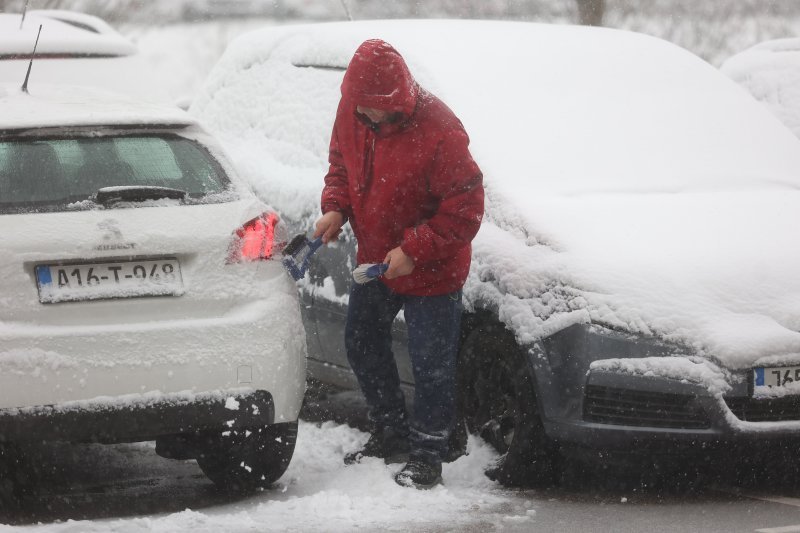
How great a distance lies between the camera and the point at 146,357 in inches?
197

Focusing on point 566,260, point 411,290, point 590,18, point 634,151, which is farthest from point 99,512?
point 590,18

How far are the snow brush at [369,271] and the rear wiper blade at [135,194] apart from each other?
0.73 metres

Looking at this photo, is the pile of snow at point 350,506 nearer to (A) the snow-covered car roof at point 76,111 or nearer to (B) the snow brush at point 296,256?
(B) the snow brush at point 296,256

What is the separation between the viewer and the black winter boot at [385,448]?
596 cm

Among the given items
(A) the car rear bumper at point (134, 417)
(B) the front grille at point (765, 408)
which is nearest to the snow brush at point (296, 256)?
(A) the car rear bumper at point (134, 417)

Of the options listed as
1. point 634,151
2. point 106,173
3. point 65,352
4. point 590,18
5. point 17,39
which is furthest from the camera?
point 590,18

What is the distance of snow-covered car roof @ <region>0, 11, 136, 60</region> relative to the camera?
9125mm

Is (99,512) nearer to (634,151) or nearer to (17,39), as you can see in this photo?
(634,151)

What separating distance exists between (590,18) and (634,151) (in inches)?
379

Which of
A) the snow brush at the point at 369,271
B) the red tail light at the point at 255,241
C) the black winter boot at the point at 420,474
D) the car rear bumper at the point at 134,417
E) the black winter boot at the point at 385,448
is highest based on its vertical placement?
the red tail light at the point at 255,241

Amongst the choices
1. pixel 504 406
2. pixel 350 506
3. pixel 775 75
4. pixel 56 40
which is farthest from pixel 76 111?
→ pixel 775 75

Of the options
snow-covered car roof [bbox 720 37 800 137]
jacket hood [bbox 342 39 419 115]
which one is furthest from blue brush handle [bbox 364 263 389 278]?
snow-covered car roof [bbox 720 37 800 137]

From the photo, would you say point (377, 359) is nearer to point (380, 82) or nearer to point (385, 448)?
point (385, 448)

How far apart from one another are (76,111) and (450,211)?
4.92ft
